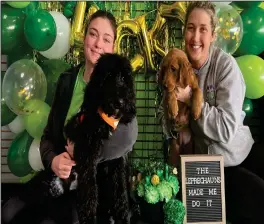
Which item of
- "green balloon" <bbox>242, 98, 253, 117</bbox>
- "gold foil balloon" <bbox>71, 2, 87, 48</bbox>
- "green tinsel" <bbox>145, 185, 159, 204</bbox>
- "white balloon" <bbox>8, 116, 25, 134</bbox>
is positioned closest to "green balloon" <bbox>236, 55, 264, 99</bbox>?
"green balloon" <bbox>242, 98, 253, 117</bbox>

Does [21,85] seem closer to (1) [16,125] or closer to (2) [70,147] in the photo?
(1) [16,125]

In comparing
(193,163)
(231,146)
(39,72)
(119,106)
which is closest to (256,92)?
(231,146)

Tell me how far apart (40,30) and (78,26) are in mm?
192

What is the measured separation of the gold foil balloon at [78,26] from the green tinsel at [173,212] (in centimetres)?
88

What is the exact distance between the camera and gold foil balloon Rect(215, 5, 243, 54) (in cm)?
180

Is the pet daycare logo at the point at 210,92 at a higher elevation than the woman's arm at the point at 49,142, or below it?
higher

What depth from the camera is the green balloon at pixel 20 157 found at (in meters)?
1.85

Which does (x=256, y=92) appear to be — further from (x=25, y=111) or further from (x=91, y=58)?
(x=25, y=111)

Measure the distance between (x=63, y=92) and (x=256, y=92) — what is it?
97 cm

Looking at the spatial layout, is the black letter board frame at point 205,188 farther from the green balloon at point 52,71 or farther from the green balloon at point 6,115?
the green balloon at point 6,115

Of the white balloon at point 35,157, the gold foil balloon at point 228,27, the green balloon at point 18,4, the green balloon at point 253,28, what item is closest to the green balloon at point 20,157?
the white balloon at point 35,157

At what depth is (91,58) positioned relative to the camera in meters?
1.78

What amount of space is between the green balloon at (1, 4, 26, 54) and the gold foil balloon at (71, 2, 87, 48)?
0.86 ft

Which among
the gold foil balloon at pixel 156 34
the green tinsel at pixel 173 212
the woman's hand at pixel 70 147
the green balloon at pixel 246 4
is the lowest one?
the green tinsel at pixel 173 212
